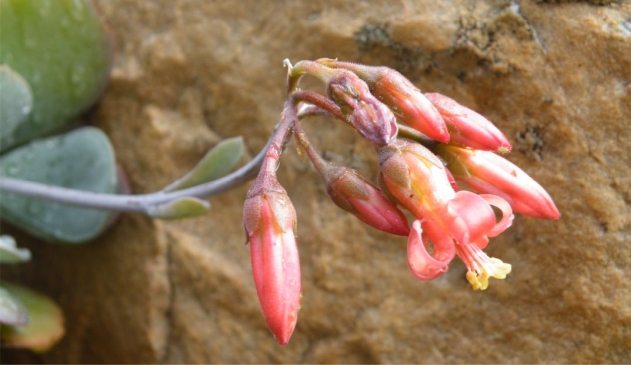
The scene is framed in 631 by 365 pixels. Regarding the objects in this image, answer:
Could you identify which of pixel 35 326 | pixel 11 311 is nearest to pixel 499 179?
pixel 11 311

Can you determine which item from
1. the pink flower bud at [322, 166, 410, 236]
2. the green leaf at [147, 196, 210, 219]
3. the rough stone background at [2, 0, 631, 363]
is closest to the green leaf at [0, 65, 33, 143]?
the rough stone background at [2, 0, 631, 363]

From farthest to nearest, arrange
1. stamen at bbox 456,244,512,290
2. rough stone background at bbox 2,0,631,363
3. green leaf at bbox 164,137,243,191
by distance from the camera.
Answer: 1. green leaf at bbox 164,137,243,191
2. rough stone background at bbox 2,0,631,363
3. stamen at bbox 456,244,512,290

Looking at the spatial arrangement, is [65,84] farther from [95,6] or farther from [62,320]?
[62,320]

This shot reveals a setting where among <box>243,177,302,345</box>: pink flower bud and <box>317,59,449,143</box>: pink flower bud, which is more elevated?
<box>317,59,449,143</box>: pink flower bud

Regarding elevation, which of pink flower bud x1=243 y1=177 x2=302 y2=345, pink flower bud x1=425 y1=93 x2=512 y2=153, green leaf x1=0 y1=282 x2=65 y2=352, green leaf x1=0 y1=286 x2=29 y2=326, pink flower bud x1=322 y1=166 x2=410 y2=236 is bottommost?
green leaf x1=0 y1=282 x2=65 y2=352

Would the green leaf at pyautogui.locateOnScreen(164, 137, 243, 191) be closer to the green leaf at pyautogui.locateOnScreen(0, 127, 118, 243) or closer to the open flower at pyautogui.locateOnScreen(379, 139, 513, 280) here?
the green leaf at pyautogui.locateOnScreen(0, 127, 118, 243)

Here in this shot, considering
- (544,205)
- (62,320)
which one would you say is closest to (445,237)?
(544,205)

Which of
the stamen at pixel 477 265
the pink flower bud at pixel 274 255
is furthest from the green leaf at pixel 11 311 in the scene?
the stamen at pixel 477 265
